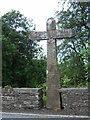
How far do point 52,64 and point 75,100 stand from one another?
130 centimetres

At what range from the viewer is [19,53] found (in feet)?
75.5

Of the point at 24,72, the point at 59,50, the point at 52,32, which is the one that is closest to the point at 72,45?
the point at 59,50

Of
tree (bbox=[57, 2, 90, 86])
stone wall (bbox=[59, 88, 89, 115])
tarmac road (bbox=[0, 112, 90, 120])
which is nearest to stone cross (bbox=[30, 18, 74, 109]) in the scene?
stone wall (bbox=[59, 88, 89, 115])

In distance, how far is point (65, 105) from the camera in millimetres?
9344

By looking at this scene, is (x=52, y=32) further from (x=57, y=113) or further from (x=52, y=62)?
(x=57, y=113)

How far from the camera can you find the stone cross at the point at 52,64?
9.83 m

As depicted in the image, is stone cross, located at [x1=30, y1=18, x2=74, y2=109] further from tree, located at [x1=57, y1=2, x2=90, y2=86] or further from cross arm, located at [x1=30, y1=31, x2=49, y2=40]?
tree, located at [x1=57, y1=2, x2=90, y2=86]

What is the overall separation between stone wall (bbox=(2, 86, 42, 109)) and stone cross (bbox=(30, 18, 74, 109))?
0.32m

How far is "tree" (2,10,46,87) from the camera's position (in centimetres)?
2134

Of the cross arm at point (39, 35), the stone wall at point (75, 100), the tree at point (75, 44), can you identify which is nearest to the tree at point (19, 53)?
the tree at point (75, 44)

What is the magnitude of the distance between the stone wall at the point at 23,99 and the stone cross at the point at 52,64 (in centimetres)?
32

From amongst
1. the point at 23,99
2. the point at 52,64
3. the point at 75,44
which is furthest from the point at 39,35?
the point at 75,44

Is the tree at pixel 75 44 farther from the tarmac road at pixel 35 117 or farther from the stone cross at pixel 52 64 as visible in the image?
the tarmac road at pixel 35 117

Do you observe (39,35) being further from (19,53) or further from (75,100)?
(19,53)
